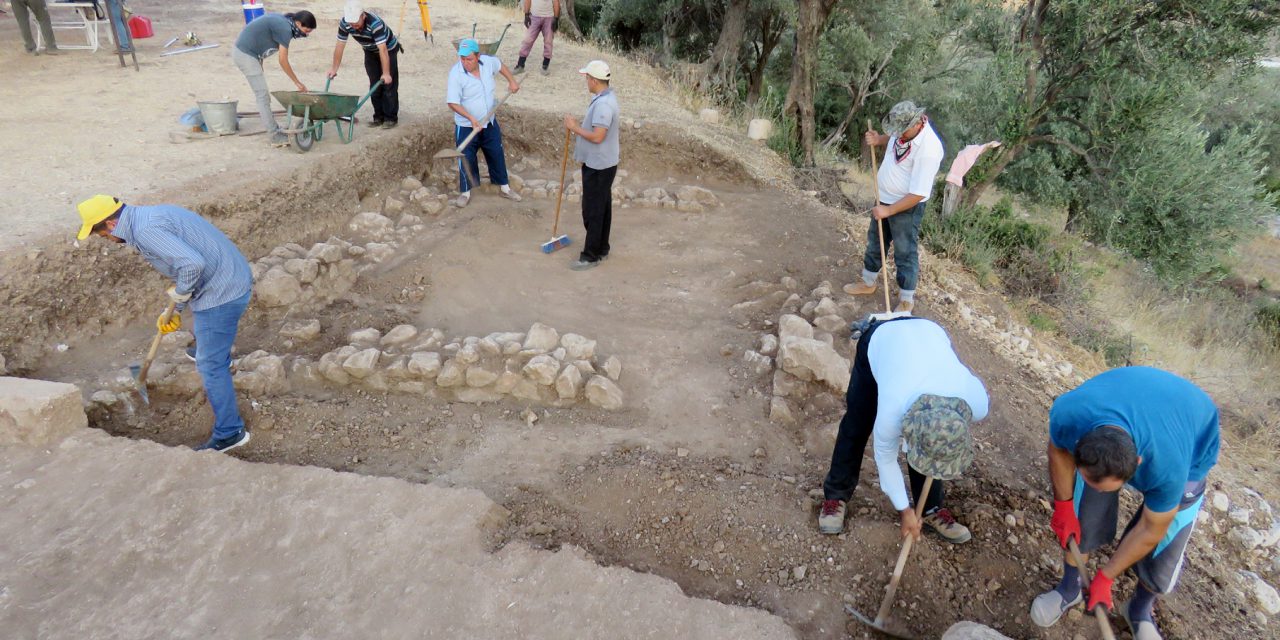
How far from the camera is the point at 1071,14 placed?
759 cm

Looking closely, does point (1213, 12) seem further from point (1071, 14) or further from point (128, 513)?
point (128, 513)

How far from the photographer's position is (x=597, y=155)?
5430mm

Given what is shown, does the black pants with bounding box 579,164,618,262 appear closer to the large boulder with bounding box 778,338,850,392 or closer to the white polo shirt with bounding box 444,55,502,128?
the white polo shirt with bounding box 444,55,502,128

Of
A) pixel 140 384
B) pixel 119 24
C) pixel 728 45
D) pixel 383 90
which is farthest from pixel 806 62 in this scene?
pixel 119 24

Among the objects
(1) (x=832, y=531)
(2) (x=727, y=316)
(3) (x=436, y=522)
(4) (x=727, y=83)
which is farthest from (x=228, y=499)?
(4) (x=727, y=83)

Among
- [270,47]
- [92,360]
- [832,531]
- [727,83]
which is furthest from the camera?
[727,83]

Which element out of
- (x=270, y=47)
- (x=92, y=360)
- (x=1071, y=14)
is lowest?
(x=92, y=360)

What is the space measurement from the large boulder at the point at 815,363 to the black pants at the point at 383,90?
528cm

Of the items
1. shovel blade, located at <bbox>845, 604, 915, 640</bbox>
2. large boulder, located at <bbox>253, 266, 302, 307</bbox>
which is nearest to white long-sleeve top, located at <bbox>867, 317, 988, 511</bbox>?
shovel blade, located at <bbox>845, 604, 915, 640</bbox>

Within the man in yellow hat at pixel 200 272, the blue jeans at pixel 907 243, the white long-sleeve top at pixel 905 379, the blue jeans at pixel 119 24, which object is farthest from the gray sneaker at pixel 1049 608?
the blue jeans at pixel 119 24

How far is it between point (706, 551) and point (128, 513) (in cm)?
273

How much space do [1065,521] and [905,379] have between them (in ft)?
3.56

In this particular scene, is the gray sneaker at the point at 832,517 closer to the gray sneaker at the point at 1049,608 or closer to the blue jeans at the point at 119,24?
the gray sneaker at the point at 1049,608

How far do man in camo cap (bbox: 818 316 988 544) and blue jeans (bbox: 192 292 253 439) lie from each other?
3.35m
